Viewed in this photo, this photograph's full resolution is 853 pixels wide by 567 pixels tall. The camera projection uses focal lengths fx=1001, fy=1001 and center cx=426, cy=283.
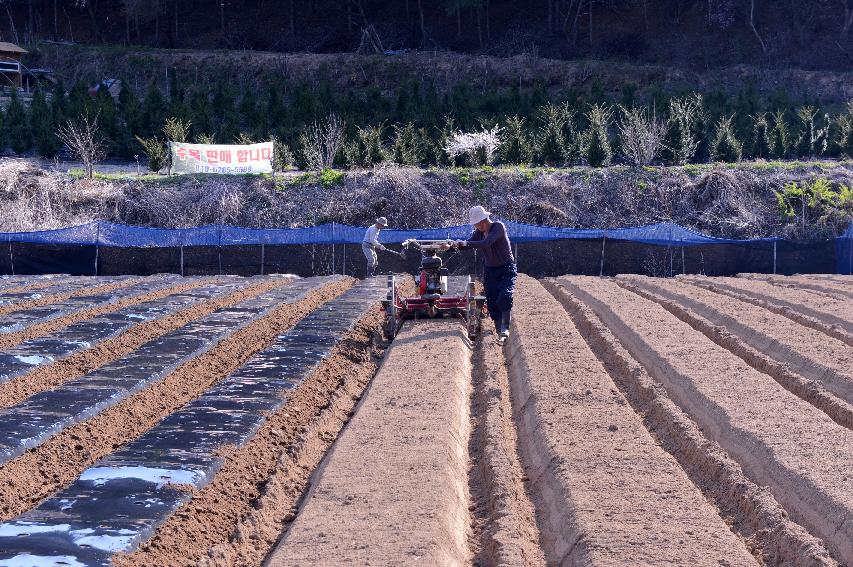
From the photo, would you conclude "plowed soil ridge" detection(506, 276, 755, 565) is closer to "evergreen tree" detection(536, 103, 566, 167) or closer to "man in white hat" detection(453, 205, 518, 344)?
"man in white hat" detection(453, 205, 518, 344)

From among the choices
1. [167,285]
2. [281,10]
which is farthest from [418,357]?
[281,10]

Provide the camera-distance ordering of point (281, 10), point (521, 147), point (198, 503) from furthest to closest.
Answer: point (281, 10), point (521, 147), point (198, 503)

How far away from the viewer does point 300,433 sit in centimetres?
777

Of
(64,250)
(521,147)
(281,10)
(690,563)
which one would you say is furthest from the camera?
(281,10)

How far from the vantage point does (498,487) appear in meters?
6.54

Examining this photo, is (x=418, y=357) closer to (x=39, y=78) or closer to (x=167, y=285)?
(x=167, y=285)

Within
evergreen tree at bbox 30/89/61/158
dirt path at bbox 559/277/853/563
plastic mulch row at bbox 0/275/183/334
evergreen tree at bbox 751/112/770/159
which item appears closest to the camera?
dirt path at bbox 559/277/853/563

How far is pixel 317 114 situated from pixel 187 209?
7.90 meters

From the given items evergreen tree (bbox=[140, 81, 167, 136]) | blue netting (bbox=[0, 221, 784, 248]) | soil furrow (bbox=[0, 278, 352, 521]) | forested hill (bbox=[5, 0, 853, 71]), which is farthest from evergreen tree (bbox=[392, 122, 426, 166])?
soil furrow (bbox=[0, 278, 352, 521])

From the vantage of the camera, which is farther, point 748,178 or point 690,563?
point 748,178

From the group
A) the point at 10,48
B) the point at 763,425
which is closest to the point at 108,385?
the point at 763,425

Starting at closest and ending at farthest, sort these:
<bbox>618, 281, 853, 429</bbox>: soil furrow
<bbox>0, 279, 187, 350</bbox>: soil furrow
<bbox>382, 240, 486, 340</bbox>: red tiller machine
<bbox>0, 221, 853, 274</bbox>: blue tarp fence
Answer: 1. <bbox>618, 281, 853, 429</bbox>: soil furrow
2. <bbox>0, 279, 187, 350</bbox>: soil furrow
3. <bbox>382, 240, 486, 340</bbox>: red tiller machine
4. <bbox>0, 221, 853, 274</bbox>: blue tarp fence

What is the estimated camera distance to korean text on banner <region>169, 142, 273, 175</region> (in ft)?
93.2

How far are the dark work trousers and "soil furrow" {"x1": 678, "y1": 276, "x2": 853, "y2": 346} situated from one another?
156 inches
